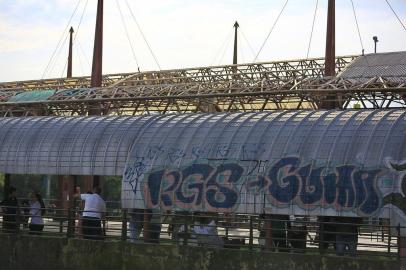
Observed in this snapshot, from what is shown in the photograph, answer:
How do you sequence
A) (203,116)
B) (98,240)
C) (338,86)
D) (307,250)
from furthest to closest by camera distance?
(338,86) < (203,116) < (98,240) < (307,250)

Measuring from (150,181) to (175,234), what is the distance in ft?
10.4

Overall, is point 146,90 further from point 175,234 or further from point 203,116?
point 175,234

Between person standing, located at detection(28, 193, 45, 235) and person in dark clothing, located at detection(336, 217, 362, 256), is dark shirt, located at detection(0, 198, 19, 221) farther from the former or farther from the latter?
person in dark clothing, located at detection(336, 217, 362, 256)

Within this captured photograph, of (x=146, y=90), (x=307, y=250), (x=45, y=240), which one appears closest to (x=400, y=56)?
(x=146, y=90)

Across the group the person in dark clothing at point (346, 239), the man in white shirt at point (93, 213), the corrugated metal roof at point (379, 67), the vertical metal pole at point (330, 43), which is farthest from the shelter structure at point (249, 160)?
the vertical metal pole at point (330, 43)

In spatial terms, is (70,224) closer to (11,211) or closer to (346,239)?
(11,211)

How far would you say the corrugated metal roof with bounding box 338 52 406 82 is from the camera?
30.7 metres

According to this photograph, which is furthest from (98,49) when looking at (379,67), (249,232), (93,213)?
(249,232)

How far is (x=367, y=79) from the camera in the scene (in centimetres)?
2941

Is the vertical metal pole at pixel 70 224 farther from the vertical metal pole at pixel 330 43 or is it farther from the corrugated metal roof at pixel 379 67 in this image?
the vertical metal pole at pixel 330 43

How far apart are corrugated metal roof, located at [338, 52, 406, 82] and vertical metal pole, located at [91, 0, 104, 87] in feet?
47.3

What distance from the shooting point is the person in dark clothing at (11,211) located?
83.3ft

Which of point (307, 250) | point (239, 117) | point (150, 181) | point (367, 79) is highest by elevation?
point (367, 79)

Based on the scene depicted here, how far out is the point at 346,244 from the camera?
20484 millimetres
